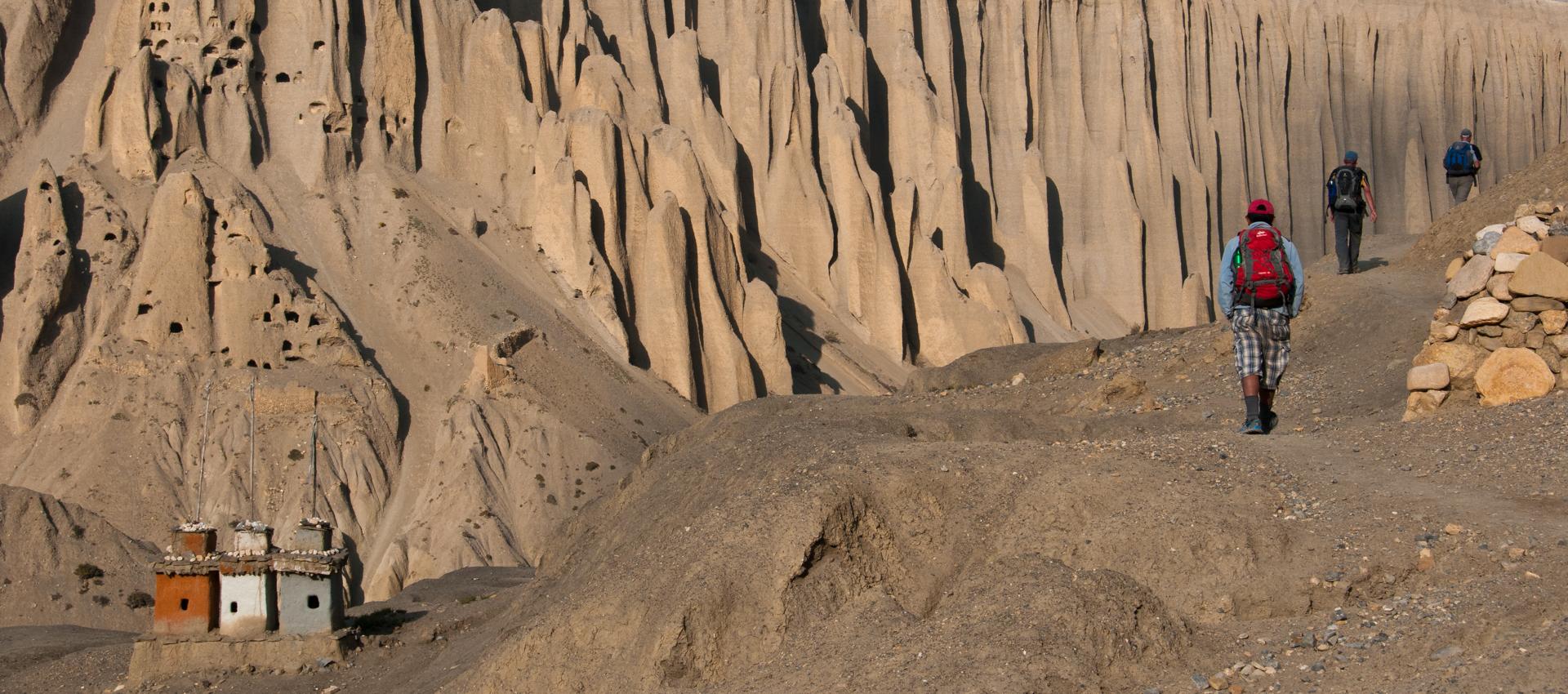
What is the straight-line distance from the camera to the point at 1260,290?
1773 cm

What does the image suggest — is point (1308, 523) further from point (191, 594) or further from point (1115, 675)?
point (191, 594)

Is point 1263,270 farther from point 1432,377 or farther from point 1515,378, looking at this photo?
point 1515,378

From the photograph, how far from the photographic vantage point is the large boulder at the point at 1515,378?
1855 centimetres

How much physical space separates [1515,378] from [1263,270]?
113 inches

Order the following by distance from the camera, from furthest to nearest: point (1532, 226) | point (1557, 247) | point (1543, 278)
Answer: point (1532, 226)
point (1557, 247)
point (1543, 278)

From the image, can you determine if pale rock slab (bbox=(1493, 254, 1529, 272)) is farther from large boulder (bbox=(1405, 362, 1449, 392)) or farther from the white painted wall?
the white painted wall

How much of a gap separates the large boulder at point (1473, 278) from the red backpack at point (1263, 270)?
2.62 m

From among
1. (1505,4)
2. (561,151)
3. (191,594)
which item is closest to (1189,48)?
(1505,4)

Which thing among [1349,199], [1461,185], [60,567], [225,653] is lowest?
[225,653]

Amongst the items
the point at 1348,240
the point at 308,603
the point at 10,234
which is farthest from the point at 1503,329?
the point at 10,234

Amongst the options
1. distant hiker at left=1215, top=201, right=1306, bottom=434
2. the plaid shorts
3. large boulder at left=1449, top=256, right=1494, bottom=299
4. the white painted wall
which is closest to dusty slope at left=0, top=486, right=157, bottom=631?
the white painted wall

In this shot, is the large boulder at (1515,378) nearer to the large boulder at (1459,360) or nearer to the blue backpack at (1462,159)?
the large boulder at (1459,360)

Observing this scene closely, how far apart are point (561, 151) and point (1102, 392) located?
33.4 metres

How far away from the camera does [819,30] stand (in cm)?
7238
